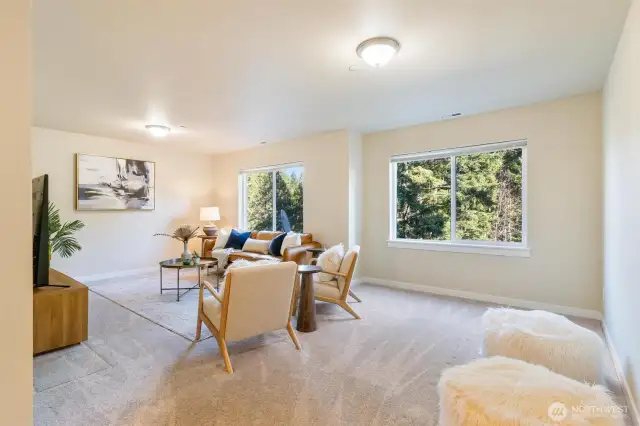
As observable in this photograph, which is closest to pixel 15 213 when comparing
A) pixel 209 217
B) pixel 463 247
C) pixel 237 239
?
pixel 463 247

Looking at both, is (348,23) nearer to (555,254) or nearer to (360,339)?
(360,339)

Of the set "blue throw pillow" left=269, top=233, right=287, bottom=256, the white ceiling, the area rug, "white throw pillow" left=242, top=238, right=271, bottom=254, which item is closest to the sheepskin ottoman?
the white ceiling

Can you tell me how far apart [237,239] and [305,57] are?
A: 13.4ft

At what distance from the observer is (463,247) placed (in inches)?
180

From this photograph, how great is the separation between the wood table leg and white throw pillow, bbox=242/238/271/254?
7.86ft

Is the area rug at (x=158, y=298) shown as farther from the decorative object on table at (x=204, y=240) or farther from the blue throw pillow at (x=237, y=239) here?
the blue throw pillow at (x=237, y=239)

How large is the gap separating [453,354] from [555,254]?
84.0 inches

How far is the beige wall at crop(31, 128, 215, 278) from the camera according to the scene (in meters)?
5.30

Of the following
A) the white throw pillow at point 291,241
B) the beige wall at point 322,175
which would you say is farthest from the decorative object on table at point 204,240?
the white throw pillow at point 291,241

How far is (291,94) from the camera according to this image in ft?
12.2

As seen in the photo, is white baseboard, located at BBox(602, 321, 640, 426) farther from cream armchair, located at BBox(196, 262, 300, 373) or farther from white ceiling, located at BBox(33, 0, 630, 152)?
white ceiling, located at BBox(33, 0, 630, 152)

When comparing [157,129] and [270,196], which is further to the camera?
[270,196]

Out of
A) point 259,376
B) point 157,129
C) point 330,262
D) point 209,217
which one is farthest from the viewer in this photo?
point 209,217

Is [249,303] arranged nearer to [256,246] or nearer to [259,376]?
[259,376]
